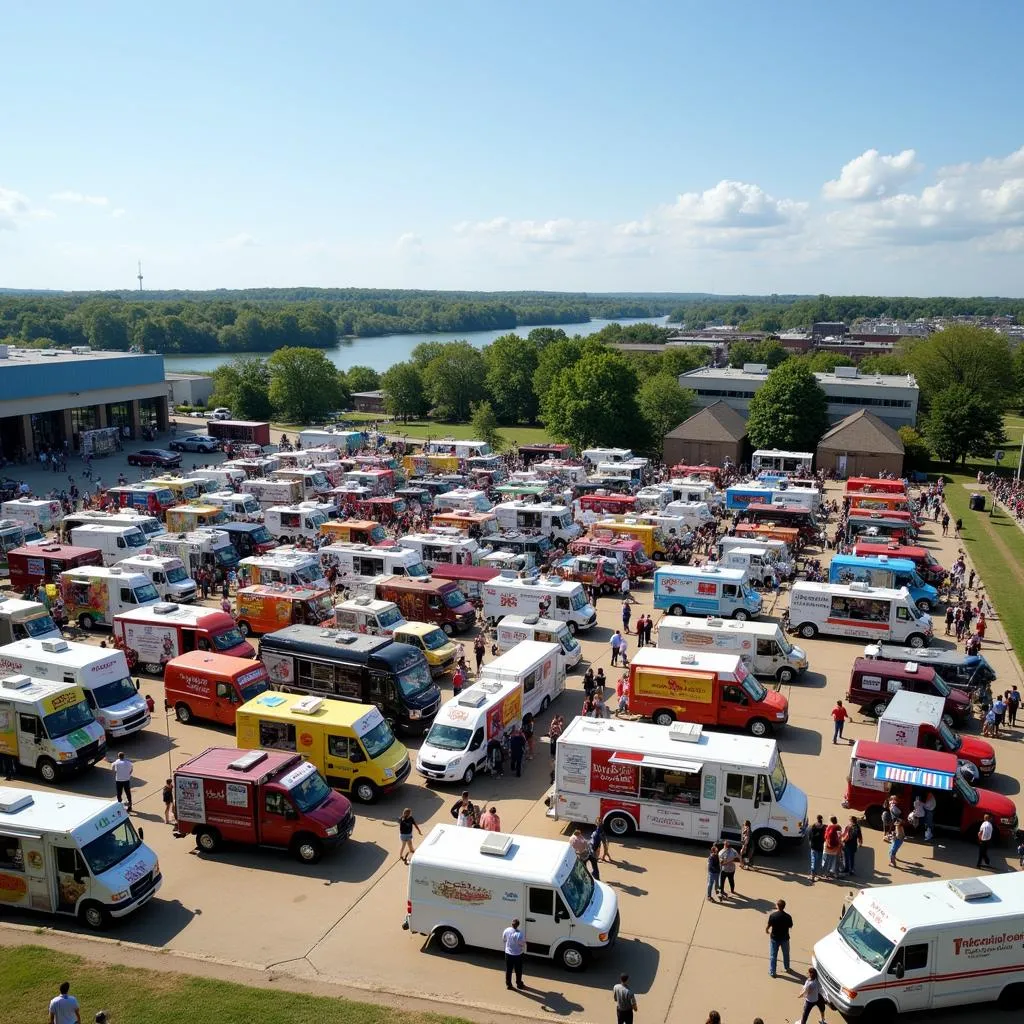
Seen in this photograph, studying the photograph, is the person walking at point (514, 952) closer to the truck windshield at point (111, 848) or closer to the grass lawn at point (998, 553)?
the truck windshield at point (111, 848)

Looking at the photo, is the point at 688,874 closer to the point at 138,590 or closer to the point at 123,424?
the point at 138,590

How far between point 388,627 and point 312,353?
209 ft

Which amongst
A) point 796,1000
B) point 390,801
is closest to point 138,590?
point 390,801

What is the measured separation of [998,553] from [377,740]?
3360 centimetres

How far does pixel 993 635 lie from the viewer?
29500mm

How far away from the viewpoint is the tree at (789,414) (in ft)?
213

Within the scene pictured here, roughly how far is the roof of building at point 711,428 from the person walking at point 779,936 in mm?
53134


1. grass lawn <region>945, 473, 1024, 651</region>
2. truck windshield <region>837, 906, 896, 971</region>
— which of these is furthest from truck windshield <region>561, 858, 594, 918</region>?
grass lawn <region>945, 473, 1024, 651</region>

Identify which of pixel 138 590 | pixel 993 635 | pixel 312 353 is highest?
pixel 312 353

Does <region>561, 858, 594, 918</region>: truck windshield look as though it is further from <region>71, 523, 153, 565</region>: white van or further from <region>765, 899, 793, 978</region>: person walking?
<region>71, 523, 153, 565</region>: white van

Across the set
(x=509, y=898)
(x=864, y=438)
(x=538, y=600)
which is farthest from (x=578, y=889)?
(x=864, y=438)

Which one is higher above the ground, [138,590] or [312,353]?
[312,353]

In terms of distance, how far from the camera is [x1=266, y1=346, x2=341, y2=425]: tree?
83750mm

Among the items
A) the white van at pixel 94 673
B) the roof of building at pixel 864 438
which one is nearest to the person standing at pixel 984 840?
the white van at pixel 94 673
